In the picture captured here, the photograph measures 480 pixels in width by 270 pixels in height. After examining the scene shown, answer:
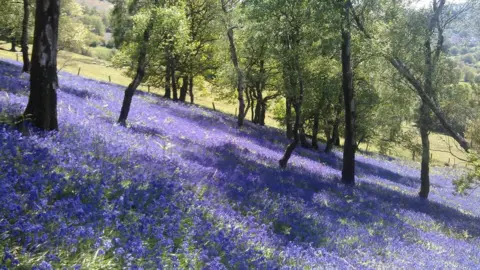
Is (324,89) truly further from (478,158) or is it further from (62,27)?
(62,27)

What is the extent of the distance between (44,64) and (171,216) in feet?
17.6

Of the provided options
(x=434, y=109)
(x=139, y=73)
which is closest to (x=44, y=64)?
(x=139, y=73)

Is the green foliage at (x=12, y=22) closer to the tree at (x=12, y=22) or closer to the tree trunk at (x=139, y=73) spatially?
the tree at (x=12, y=22)

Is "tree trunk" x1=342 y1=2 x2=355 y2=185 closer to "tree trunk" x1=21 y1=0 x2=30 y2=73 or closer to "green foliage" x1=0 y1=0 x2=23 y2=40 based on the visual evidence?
"tree trunk" x1=21 y1=0 x2=30 y2=73

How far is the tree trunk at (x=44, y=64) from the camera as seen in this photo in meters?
9.70

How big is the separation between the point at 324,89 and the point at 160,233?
1060 inches

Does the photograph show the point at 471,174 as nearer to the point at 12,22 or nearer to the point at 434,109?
the point at 434,109

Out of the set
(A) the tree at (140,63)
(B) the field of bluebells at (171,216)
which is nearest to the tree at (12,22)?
(A) the tree at (140,63)

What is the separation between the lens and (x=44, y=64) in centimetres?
979

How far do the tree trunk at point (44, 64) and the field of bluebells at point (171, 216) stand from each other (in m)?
0.53

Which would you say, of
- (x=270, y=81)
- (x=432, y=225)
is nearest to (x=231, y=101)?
(x=270, y=81)

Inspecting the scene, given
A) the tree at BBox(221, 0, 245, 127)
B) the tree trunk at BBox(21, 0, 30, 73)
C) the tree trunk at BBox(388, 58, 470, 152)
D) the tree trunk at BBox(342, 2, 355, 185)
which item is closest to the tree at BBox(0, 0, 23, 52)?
the tree trunk at BBox(21, 0, 30, 73)

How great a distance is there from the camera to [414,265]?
30.3 ft

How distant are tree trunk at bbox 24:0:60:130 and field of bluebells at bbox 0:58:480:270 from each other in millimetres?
529
